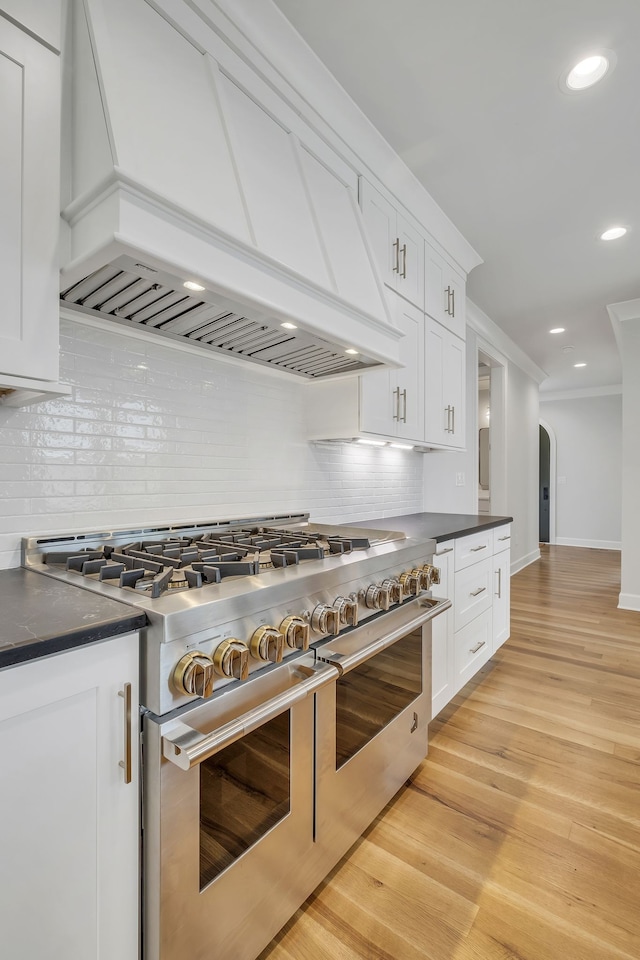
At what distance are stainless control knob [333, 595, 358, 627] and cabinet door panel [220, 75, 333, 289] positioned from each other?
98 centimetres

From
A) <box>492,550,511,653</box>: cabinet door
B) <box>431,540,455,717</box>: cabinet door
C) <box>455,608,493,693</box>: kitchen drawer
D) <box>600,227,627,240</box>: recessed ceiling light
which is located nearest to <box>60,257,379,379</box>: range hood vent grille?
<box>431,540,455,717</box>: cabinet door

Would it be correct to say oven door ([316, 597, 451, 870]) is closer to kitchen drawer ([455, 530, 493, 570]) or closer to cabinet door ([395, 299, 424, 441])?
kitchen drawer ([455, 530, 493, 570])

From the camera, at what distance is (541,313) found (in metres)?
4.41

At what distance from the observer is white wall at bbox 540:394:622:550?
761 cm

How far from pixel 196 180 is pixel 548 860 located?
222 centimetres

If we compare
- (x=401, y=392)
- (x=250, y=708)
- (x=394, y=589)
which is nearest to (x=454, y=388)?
(x=401, y=392)

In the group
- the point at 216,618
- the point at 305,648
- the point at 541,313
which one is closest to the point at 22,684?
the point at 216,618

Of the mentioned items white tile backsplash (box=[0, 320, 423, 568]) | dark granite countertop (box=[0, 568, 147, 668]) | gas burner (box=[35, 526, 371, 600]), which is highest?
white tile backsplash (box=[0, 320, 423, 568])

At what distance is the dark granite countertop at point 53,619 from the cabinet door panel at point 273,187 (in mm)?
997

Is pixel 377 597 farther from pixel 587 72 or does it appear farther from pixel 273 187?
pixel 587 72

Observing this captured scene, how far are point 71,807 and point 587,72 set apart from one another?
2701 mm

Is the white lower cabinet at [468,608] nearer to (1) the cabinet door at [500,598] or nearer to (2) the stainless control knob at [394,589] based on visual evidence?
(1) the cabinet door at [500,598]

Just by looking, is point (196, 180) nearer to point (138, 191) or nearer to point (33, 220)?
point (138, 191)

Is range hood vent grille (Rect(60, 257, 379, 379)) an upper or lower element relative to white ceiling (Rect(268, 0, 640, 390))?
lower
